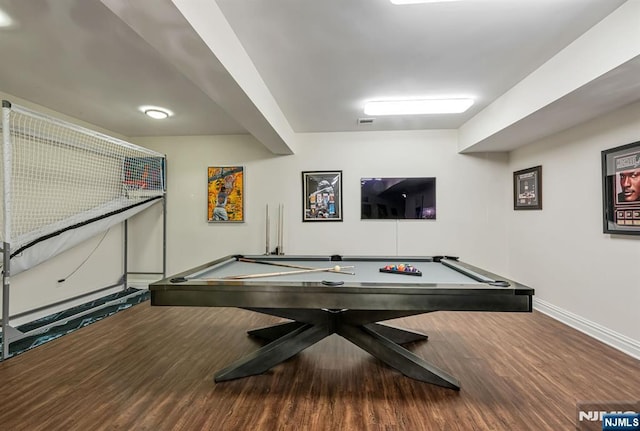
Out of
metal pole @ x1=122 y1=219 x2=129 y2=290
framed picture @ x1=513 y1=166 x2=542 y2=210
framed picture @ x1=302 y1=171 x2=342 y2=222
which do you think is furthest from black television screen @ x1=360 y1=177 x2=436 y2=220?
metal pole @ x1=122 y1=219 x2=129 y2=290

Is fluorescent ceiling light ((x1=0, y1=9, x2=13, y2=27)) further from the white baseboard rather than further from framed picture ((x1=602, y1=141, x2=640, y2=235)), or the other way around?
the white baseboard

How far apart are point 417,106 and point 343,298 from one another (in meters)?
2.54

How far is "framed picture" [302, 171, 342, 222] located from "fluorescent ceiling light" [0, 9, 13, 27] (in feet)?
10.6

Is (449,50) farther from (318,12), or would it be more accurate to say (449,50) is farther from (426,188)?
(426,188)

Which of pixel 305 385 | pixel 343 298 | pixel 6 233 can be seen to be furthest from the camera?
pixel 6 233

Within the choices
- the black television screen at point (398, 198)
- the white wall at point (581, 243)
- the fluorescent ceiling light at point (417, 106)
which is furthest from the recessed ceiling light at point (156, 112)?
the white wall at point (581, 243)

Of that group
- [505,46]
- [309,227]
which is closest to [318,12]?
[505,46]

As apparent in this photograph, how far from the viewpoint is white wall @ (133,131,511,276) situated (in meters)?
4.38

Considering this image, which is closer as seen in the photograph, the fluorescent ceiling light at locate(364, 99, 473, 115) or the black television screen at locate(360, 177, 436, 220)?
the fluorescent ceiling light at locate(364, 99, 473, 115)

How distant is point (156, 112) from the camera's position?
359cm

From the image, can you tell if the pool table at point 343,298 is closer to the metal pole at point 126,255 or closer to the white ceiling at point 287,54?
the white ceiling at point 287,54

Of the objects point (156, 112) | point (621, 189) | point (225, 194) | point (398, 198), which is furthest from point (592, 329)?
point (156, 112)

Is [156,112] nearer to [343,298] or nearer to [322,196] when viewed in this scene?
[322,196]

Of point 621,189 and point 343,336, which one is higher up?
point 621,189
